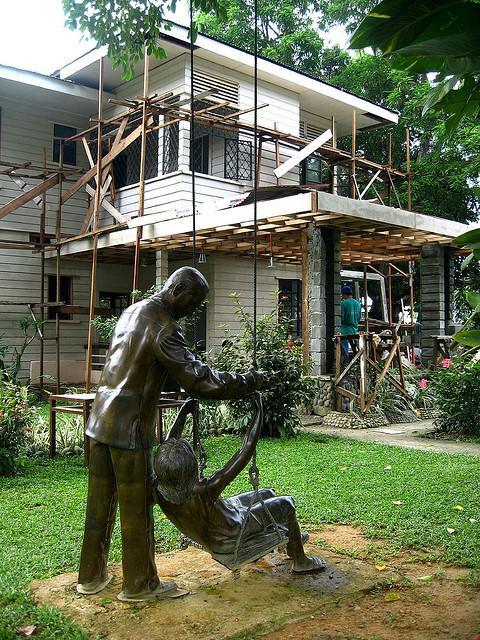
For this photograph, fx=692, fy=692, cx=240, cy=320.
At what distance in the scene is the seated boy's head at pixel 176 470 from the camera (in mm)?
3832

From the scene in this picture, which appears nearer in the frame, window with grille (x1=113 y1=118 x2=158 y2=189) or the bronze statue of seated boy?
the bronze statue of seated boy

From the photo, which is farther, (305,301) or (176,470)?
(305,301)

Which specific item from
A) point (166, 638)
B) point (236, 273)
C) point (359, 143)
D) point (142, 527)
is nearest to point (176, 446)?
point (142, 527)

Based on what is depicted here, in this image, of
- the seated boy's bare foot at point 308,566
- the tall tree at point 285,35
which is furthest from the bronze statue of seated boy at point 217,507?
the tall tree at point 285,35

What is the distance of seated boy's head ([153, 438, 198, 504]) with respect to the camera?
3832 mm

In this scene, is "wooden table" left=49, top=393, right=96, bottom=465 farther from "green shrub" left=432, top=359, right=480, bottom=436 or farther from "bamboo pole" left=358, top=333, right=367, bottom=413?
"green shrub" left=432, top=359, right=480, bottom=436

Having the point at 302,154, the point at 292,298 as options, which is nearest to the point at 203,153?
the point at 302,154

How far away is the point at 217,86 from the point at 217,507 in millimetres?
13637

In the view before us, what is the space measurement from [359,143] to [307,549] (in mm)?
22991

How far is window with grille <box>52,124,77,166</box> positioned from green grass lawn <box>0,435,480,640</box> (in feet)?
36.0

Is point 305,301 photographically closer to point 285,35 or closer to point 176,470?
point 176,470

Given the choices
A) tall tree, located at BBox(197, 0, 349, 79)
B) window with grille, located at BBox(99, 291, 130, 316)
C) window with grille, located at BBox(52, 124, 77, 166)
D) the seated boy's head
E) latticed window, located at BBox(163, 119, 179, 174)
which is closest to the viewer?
the seated boy's head

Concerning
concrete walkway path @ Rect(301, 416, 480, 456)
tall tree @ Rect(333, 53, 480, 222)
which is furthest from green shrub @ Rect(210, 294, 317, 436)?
tall tree @ Rect(333, 53, 480, 222)

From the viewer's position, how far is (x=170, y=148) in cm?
1570
